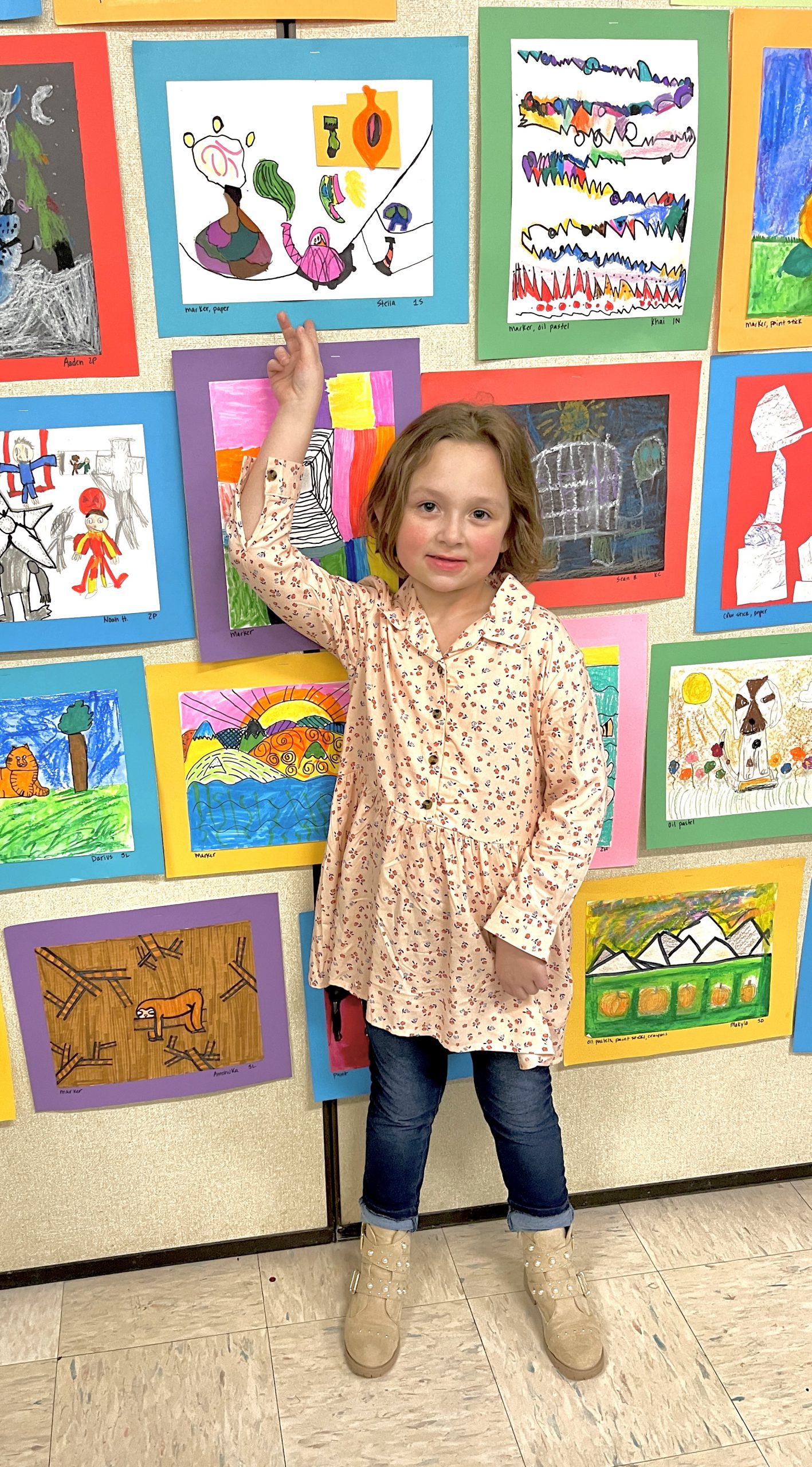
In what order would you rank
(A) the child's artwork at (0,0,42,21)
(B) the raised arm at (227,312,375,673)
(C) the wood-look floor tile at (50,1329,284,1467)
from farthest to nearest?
(C) the wood-look floor tile at (50,1329,284,1467)
(B) the raised arm at (227,312,375,673)
(A) the child's artwork at (0,0,42,21)

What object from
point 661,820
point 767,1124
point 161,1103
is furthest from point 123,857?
point 767,1124

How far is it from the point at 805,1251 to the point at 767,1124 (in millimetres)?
Answer: 176

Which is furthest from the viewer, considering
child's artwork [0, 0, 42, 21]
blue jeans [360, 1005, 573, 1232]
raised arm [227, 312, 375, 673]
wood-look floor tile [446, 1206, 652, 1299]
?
wood-look floor tile [446, 1206, 652, 1299]

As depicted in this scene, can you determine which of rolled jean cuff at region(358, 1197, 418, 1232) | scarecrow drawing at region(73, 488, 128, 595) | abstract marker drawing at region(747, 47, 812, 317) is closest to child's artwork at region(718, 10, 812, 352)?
abstract marker drawing at region(747, 47, 812, 317)

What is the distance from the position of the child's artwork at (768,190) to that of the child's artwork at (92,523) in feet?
2.16

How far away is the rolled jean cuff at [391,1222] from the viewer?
1.44 meters

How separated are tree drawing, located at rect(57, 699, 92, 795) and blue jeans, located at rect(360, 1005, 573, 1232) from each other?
1.54 feet

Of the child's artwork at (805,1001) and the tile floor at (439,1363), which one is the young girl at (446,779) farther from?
the child's artwork at (805,1001)

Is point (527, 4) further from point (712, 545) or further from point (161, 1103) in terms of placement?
point (161, 1103)

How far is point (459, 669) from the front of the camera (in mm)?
1251

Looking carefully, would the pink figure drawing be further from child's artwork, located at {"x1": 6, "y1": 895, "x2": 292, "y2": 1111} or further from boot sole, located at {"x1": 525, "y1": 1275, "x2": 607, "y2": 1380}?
boot sole, located at {"x1": 525, "y1": 1275, "x2": 607, "y2": 1380}

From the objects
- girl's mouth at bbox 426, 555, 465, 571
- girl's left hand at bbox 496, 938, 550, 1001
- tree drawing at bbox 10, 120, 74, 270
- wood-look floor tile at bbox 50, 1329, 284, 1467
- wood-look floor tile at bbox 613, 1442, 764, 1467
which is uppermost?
tree drawing at bbox 10, 120, 74, 270

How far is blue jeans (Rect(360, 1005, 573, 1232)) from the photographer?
1.39 metres

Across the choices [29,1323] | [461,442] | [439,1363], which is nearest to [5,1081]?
[29,1323]
